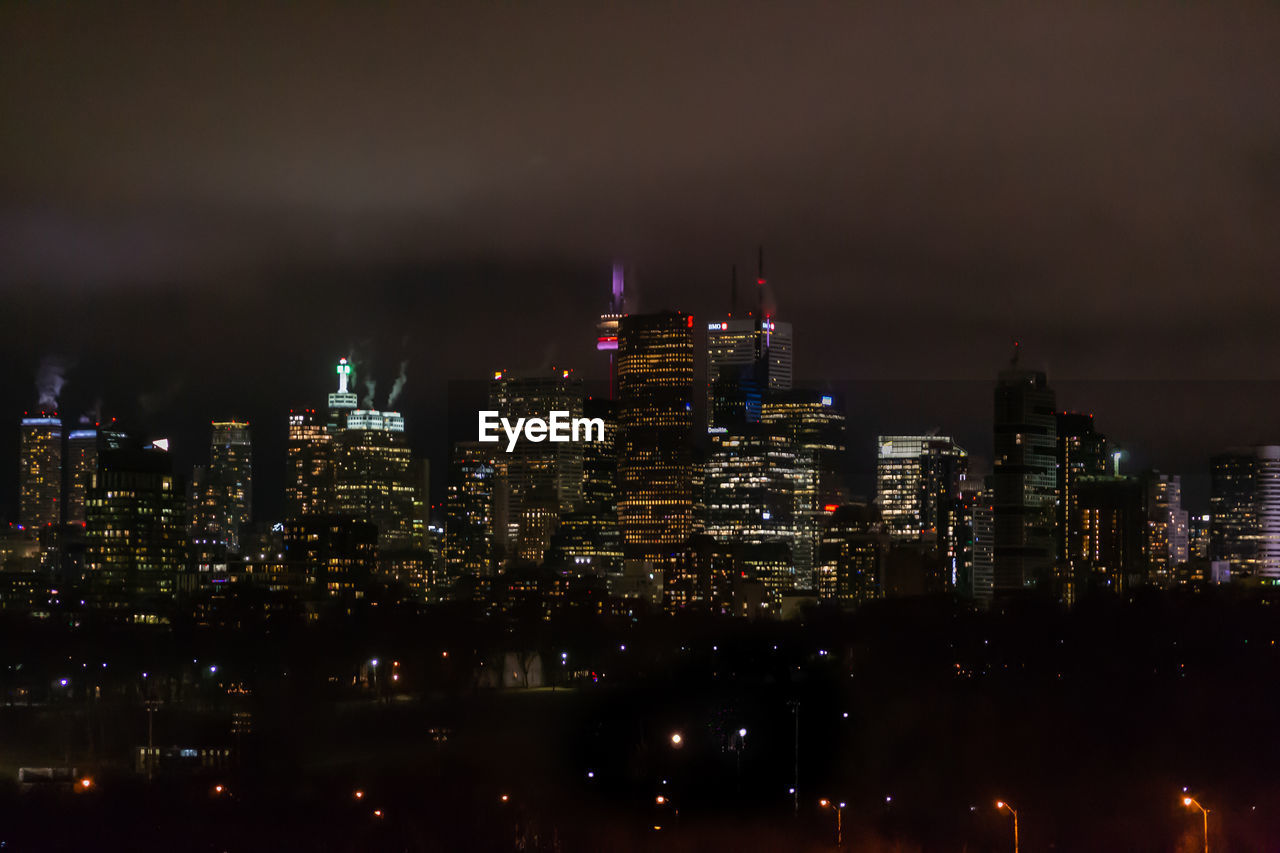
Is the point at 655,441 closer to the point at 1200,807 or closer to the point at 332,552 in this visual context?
the point at 332,552

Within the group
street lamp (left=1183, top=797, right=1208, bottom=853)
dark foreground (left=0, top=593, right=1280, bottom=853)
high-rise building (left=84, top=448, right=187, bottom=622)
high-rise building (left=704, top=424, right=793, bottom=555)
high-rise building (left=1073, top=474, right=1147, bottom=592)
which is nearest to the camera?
street lamp (left=1183, top=797, right=1208, bottom=853)

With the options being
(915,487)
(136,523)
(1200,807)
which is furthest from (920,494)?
(1200,807)

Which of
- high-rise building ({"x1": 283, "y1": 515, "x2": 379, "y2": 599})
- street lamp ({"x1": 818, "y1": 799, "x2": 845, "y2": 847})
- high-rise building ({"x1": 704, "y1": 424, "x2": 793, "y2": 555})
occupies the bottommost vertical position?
street lamp ({"x1": 818, "y1": 799, "x2": 845, "y2": 847})

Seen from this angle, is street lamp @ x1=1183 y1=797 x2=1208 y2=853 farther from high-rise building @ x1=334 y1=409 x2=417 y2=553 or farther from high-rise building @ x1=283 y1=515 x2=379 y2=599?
high-rise building @ x1=334 y1=409 x2=417 y2=553

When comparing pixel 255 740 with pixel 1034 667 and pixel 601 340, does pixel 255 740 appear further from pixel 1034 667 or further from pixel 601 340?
pixel 601 340

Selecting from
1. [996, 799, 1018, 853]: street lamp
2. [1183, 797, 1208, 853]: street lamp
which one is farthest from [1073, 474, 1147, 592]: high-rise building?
[996, 799, 1018, 853]: street lamp

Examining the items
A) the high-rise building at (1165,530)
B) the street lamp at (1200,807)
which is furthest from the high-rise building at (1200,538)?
the street lamp at (1200,807)

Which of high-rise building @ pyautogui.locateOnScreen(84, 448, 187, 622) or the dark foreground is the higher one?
high-rise building @ pyautogui.locateOnScreen(84, 448, 187, 622)
